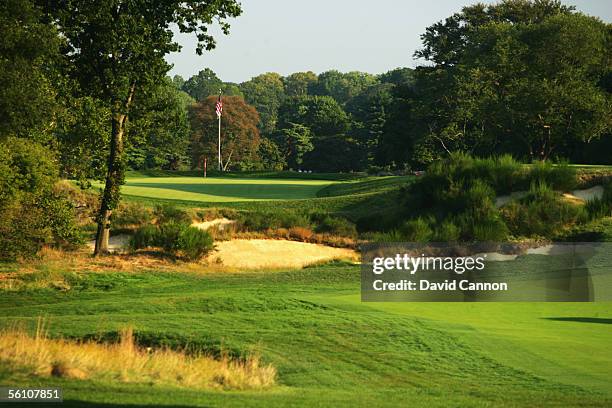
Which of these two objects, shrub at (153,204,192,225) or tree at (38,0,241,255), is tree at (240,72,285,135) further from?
tree at (38,0,241,255)

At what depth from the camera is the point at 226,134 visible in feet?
328

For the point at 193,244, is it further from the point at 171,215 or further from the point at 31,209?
the point at 31,209

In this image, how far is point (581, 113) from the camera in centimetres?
4694

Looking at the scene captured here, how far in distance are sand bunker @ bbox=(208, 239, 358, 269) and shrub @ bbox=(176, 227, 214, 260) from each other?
0.44m

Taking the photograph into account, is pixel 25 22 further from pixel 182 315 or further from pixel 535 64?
pixel 535 64

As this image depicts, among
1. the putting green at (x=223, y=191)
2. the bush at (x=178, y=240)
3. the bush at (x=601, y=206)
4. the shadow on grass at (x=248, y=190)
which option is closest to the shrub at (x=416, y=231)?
the bush at (x=601, y=206)

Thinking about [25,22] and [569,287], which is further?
[25,22]

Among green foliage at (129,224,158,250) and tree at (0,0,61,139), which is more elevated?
tree at (0,0,61,139)

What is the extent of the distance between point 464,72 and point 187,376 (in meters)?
48.4

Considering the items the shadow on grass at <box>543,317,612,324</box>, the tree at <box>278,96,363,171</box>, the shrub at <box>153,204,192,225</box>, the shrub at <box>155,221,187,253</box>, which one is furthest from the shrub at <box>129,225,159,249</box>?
the tree at <box>278,96,363,171</box>

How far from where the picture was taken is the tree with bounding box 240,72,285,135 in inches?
6206

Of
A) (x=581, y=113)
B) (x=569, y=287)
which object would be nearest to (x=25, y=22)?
(x=569, y=287)

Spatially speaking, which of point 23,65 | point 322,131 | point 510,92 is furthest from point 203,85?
point 23,65

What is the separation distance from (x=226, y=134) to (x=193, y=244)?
233ft
